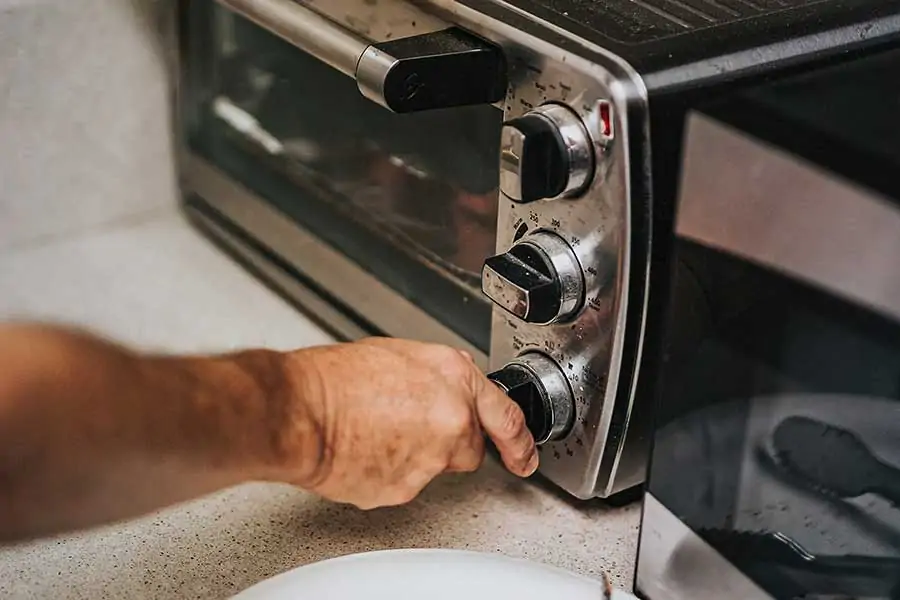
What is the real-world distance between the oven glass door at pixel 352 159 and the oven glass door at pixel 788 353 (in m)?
0.15

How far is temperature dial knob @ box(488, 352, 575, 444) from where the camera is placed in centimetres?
55

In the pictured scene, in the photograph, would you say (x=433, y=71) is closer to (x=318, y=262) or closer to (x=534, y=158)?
(x=534, y=158)

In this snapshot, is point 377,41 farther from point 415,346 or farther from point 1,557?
point 1,557

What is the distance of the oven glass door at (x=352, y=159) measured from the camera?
63cm

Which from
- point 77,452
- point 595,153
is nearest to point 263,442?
point 77,452

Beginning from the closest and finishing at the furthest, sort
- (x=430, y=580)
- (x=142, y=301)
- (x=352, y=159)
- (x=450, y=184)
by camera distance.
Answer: (x=430, y=580) < (x=450, y=184) < (x=352, y=159) < (x=142, y=301)

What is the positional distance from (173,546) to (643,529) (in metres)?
0.27

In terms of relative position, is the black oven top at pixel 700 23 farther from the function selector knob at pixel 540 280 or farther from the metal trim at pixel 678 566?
the metal trim at pixel 678 566

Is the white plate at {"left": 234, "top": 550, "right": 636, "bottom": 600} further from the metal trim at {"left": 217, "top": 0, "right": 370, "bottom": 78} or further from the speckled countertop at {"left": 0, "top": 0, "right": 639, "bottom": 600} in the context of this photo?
the metal trim at {"left": 217, "top": 0, "right": 370, "bottom": 78}

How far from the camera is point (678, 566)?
0.50 meters

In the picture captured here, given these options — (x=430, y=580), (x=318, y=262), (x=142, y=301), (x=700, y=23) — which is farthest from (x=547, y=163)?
(x=142, y=301)

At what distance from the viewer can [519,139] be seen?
484mm

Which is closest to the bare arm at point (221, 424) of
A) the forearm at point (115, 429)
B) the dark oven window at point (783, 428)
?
the forearm at point (115, 429)

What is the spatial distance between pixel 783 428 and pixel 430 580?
185 mm
